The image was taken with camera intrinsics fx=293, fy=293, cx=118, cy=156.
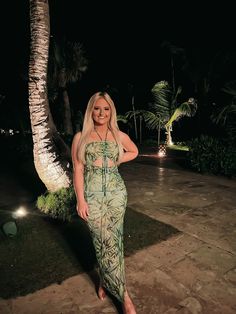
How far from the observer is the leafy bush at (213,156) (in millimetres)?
8812

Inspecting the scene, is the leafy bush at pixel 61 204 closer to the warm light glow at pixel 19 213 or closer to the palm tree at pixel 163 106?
the warm light glow at pixel 19 213

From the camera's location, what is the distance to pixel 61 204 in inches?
211

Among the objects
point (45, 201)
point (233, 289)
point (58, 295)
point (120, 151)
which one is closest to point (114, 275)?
point (58, 295)

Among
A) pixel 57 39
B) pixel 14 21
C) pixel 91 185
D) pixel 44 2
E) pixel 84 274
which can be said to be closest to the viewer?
pixel 91 185

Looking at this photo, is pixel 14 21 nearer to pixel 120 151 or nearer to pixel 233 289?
pixel 120 151

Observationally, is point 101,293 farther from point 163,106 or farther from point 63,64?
point 163,106

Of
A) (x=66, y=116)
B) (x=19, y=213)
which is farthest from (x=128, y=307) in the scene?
(x=66, y=116)

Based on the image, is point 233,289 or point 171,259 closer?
point 233,289

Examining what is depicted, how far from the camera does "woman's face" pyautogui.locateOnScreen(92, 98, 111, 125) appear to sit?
9.73 feet

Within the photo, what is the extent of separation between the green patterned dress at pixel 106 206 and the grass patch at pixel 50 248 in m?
0.93

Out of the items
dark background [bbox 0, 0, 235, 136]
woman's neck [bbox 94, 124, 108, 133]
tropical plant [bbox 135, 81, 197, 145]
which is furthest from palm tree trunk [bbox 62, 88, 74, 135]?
woman's neck [bbox 94, 124, 108, 133]

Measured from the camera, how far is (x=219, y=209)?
6.01m

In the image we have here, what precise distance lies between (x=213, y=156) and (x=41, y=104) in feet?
19.0

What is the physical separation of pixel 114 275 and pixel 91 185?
3.11 ft
